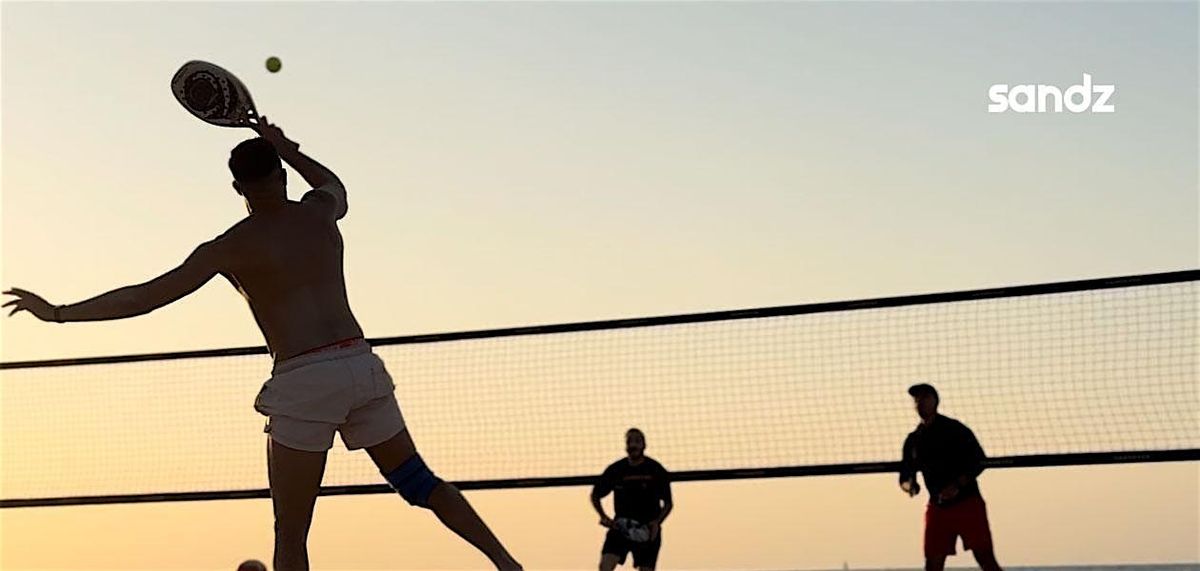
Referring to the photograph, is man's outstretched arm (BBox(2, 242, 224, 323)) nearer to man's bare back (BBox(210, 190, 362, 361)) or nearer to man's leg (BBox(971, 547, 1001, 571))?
man's bare back (BBox(210, 190, 362, 361))

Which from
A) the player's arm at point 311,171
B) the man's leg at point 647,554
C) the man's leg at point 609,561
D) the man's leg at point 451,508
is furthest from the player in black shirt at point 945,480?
the player's arm at point 311,171

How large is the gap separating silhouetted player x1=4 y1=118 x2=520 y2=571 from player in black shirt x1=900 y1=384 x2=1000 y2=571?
16.0 feet

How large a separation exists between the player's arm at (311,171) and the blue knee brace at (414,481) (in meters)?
0.81

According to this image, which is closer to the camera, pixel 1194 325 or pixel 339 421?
pixel 339 421

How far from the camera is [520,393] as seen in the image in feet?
41.5

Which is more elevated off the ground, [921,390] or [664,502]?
[921,390]

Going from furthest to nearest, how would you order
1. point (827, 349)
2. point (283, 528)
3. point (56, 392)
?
1. point (56, 392)
2. point (827, 349)
3. point (283, 528)

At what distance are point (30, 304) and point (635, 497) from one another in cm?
679

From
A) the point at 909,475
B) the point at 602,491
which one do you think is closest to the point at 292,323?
the point at 909,475

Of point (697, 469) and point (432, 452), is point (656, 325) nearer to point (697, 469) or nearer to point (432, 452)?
point (697, 469)

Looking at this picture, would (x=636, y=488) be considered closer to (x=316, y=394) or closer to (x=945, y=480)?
(x=945, y=480)

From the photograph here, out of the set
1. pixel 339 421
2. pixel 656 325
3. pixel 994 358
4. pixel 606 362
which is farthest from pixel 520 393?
pixel 339 421

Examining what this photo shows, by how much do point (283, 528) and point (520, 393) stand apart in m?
6.45

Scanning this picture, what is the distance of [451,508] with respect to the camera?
635cm
